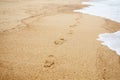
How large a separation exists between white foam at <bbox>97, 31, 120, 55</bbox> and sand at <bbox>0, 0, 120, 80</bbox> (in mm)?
161

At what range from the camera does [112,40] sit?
423 cm

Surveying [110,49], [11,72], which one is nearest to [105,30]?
[110,49]

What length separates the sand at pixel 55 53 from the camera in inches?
111

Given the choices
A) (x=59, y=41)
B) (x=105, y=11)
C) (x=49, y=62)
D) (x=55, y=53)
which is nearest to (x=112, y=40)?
(x=59, y=41)

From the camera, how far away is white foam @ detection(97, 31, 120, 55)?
12.5ft

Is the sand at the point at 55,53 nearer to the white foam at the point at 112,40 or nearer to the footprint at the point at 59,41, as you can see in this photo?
the footprint at the point at 59,41

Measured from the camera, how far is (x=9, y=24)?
5309 mm

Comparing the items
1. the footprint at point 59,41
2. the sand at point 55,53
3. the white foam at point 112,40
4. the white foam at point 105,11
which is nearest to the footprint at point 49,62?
the sand at point 55,53

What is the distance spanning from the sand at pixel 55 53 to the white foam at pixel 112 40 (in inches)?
6.3

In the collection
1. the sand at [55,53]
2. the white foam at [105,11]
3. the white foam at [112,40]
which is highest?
the sand at [55,53]

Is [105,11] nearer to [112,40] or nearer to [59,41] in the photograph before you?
[112,40]

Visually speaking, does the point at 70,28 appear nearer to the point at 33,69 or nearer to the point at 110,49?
the point at 110,49

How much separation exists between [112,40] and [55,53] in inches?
64.2

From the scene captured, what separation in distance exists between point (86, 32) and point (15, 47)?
207 centimetres
